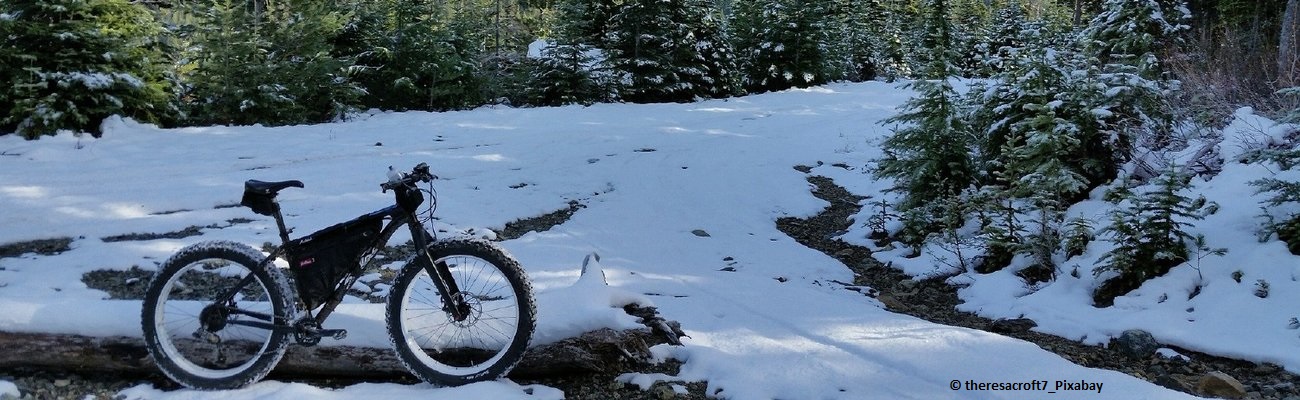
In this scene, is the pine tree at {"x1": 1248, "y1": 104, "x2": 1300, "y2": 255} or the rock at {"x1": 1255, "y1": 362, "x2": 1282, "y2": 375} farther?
the pine tree at {"x1": 1248, "y1": 104, "x2": 1300, "y2": 255}

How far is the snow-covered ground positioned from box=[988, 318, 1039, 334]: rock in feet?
0.35

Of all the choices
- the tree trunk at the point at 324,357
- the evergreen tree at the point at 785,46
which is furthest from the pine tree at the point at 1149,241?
the evergreen tree at the point at 785,46

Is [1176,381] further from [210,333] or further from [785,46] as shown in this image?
[785,46]

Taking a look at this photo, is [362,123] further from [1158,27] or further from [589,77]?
[1158,27]

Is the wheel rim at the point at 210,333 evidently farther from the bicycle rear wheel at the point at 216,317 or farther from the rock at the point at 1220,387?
the rock at the point at 1220,387

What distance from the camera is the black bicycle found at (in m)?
3.82

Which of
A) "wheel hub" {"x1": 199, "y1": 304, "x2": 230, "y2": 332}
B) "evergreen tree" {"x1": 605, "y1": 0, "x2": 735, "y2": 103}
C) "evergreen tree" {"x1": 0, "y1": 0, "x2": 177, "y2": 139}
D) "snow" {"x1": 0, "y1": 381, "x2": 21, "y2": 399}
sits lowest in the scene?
"snow" {"x1": 0, "y1": 381, "x2": 21, "y2": 399}

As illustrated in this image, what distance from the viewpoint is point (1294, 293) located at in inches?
213

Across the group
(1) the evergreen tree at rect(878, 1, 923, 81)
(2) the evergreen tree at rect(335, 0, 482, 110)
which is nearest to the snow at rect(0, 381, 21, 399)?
(2) the evergreen tree at rect(335, 0, 482, 110)

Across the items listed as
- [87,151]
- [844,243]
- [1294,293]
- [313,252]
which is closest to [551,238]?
[844,243]

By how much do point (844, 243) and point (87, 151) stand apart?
10.1 m

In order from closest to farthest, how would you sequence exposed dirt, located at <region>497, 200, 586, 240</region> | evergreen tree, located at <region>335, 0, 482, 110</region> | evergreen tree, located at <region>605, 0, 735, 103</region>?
exposed dirt, located at <region>497, 200, 586, 240</region> → evergreen tree, located at <region>335, 0, 482, 110</region> → evergreen tree, located at <region>605, 0, 735, 103</region>

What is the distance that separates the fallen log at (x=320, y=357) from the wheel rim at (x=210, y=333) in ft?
0.56

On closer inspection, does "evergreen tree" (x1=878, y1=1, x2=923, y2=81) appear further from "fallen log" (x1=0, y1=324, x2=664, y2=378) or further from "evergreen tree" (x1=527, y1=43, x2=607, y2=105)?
"fallen log" (x1=0, y1=324, x2=664, y2=378)
